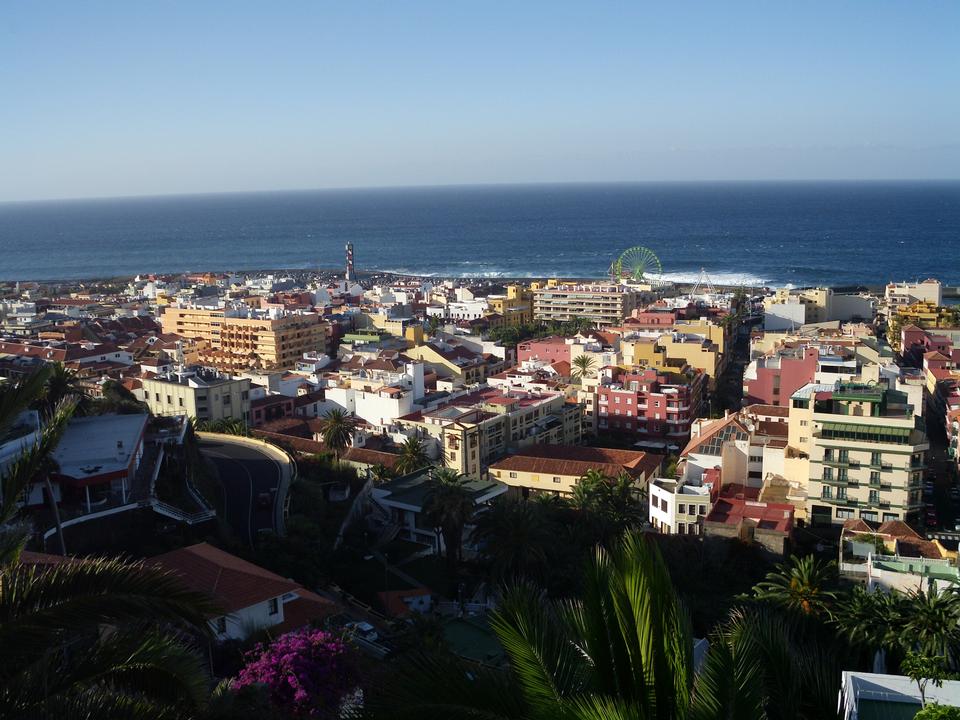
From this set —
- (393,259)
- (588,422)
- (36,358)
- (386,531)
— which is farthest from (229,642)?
(393,259)

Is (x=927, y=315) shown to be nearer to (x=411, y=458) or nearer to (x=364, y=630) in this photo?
(x=411, y=458)

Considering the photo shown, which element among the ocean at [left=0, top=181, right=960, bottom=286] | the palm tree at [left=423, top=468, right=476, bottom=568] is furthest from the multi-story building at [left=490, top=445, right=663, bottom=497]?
the ocean at [left=0, top=181, right=960, bottom=286]

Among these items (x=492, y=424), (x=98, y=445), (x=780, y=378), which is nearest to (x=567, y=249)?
(x=780, y=378)

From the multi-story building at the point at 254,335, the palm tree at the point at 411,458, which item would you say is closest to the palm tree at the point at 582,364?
the palm tree at the point at 411,458

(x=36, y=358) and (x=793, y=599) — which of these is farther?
(x=36, y=358)

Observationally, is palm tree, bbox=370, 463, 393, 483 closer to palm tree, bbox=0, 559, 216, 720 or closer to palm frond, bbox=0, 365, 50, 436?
palm frond, bbox=0, 365, 50, 436

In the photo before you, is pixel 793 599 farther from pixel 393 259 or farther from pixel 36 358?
pixel 393 259

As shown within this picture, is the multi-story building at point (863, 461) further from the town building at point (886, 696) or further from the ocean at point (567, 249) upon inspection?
the ocean at point (567, 249)
